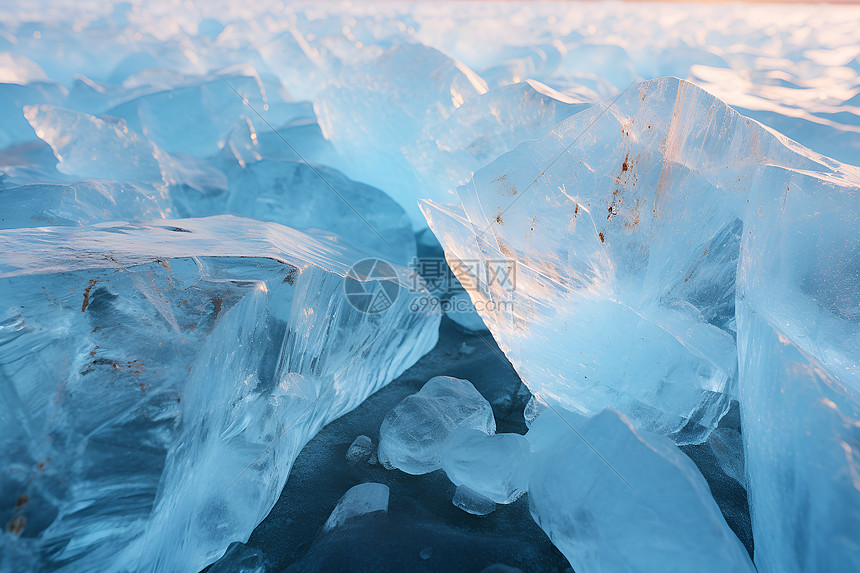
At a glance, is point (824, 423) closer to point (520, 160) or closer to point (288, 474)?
point (520, 160)

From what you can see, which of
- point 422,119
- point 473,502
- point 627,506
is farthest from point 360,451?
point 422,119

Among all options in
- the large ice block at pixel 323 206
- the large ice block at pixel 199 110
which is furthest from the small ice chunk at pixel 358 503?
the large ice block at pixel 199 110

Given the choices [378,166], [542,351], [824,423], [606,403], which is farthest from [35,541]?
[378,166]

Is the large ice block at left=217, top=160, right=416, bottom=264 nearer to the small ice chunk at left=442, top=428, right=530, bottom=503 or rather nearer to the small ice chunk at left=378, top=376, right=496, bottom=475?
the small ice chunk at left=378, top=376, right=496, bottom=475

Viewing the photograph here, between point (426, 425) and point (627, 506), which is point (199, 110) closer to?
point (426, 425)

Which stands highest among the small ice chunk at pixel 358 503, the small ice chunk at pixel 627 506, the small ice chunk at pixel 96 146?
the small ice chunk at pixel 96 146

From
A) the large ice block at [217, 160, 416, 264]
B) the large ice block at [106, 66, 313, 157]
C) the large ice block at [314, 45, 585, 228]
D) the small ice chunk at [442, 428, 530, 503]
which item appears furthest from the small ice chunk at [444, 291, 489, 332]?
the large ice block at [106, 66, 313, 157]

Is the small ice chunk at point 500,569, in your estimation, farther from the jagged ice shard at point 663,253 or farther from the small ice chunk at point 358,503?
the jagged ice shard at point 663,253
